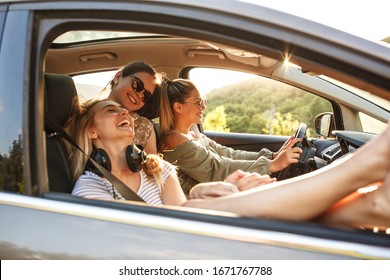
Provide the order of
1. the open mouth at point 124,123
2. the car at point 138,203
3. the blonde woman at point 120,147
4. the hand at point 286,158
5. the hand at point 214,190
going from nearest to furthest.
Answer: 1. the car at point 138,203
2. the hand at point 214,190
3. the blonde woman at point 120,147
4. the open mouth at point 124,123
5. the hand at point 286,158

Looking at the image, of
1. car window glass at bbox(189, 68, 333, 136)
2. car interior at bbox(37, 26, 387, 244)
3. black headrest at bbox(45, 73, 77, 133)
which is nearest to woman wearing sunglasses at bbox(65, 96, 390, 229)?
black headrest at bbox(45, 73, 77, 133)

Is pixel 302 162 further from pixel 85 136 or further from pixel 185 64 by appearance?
pixel 85 136

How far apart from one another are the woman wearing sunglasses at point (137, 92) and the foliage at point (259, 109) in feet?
34.0

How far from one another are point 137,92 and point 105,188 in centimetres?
121

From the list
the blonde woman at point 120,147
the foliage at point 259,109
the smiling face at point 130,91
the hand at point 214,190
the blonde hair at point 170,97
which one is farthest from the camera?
the foliage at point 259,109

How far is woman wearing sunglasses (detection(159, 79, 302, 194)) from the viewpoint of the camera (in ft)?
10.6

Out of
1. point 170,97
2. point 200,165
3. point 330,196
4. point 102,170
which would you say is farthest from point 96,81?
point 330,196

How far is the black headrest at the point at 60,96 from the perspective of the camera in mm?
2125

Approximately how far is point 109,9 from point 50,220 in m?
0.61

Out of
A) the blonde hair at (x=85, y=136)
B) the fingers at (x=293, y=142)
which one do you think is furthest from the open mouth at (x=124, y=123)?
the fingers at (x=293, y=142)

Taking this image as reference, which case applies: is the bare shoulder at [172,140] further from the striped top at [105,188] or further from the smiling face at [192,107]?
the striped top at [105,188]

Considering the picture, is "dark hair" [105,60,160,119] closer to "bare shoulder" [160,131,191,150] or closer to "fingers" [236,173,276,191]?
"bare shoulder" [160,131,191,150]

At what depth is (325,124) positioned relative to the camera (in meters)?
3.77

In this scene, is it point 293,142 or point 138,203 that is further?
point 293,142
